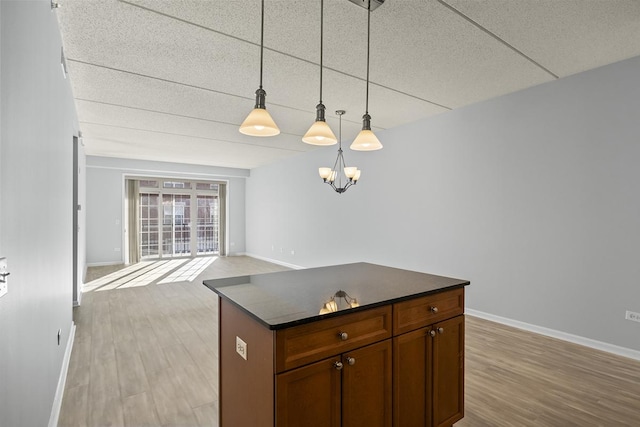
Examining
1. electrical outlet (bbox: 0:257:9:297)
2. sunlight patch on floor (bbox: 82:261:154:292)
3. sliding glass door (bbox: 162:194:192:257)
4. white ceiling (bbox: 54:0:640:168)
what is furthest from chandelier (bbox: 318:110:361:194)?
sliding glass door (bbox: 162:194:192:257)

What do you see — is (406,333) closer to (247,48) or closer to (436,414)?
(436,414)

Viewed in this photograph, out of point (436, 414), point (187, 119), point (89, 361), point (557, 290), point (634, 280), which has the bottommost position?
point (89, 361)

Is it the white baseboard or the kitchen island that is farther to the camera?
the white baseboard

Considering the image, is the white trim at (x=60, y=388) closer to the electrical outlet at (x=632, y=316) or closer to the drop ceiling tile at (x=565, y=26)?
the drop ceiling tile at (x=565, y=26)

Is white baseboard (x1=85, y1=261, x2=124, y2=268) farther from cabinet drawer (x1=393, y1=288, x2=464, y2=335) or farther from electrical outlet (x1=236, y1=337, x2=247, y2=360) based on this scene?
cabinet drawer (x1=393, y1=288, x2=464, y2=335)

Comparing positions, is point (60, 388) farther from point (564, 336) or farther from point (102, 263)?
point (102, 263)

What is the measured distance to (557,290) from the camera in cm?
337

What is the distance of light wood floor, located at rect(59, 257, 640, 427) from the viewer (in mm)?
2133

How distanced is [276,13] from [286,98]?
159cm

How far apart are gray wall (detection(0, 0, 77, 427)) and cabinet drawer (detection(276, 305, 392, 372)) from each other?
0.96 meters

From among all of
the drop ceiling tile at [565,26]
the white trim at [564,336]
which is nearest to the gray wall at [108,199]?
the white trim at [564,336]

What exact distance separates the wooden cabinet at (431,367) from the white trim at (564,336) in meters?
2.08

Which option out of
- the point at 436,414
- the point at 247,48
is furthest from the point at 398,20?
the point at 436,414

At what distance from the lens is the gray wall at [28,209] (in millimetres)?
1145
